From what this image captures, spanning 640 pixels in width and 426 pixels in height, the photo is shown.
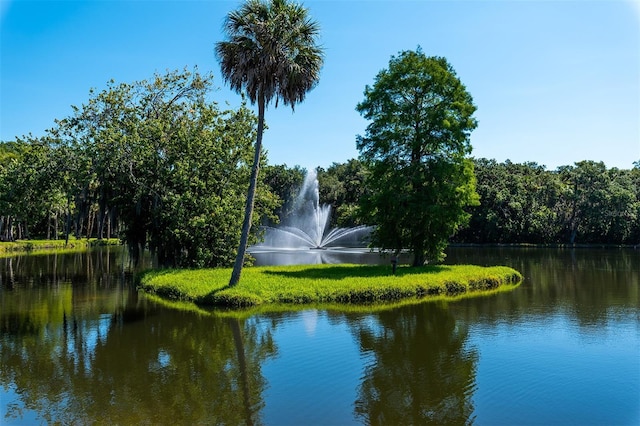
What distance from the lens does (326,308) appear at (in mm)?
22500

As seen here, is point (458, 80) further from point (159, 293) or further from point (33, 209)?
point (33, 209)

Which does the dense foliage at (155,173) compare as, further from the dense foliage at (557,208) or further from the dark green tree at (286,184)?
the dark green tree at (286,184)

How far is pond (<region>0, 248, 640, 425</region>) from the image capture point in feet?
35.9

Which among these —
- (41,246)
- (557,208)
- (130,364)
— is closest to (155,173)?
(130,364)

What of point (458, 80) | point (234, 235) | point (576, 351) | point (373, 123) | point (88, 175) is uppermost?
point (458, 80)

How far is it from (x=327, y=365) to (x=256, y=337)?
3.94 meters

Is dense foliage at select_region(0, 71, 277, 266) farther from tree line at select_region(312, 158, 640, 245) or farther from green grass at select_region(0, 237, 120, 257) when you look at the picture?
tree line at select_region(312, 158, 640, 245)

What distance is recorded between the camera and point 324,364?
14523 mm

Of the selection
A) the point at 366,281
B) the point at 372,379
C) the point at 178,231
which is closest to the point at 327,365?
the point at 372,379

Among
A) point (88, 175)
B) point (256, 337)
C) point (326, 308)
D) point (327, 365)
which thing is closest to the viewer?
point (327, 365)

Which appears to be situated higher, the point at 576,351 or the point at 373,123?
the point at 373,123

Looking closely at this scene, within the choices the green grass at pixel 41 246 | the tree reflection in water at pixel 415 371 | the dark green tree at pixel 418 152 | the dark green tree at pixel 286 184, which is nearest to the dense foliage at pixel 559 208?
the dark green tree at pixel 286 184

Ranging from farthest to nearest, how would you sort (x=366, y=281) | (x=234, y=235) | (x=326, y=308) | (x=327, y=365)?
(x=234, y=235)
(x=366, y=281)
(x=326, y=308)
(x=327, y=365)

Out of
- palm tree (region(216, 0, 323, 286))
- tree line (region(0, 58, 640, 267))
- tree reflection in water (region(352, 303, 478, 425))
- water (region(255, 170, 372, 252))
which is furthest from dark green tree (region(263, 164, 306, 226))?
tree reflection in water (region(352, 303, 478, 425))
